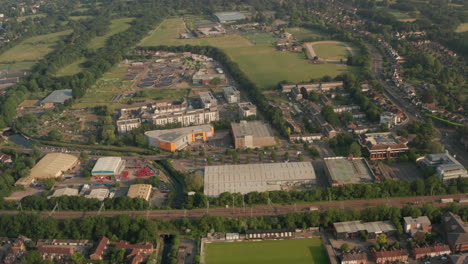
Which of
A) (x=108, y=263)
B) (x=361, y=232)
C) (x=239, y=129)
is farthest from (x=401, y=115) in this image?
(x=108, y=263)

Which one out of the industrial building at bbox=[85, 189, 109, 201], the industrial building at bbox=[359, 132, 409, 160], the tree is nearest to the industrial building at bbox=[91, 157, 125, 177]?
the industrial building at bbox=[85, 189, 109, 201]

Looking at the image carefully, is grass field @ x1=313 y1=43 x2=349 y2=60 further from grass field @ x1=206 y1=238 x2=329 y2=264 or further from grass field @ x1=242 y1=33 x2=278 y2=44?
grass field @ x1=206 y1=238 x2=329 y2=264

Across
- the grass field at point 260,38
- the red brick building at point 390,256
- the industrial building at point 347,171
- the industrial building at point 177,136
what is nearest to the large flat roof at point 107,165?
the industrial building at point 177,136

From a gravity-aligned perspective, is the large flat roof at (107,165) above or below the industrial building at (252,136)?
below

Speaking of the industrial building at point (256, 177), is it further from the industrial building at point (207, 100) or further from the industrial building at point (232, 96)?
the industrial building at point (232, 96)

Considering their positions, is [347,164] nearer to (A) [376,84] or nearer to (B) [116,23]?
(A) [376,84]
